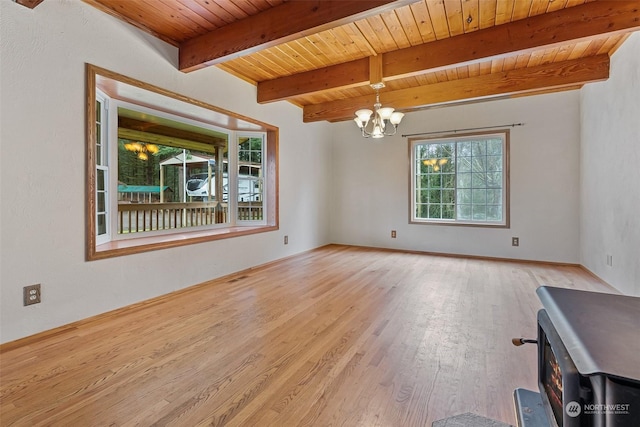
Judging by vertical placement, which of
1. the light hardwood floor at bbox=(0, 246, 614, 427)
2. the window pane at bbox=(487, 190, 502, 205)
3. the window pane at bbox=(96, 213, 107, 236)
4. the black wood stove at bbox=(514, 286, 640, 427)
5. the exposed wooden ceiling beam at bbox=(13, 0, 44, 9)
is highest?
the exposed wooden ceiling beam at bbox=(13, 0, 44, 9)

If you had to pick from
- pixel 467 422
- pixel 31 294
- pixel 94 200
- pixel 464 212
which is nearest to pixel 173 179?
pixel 94 200

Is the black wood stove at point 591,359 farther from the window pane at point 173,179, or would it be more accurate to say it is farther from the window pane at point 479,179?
the window pane at point 479,179

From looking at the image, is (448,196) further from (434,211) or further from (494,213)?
(494,213)

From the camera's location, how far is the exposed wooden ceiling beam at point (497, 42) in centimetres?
244

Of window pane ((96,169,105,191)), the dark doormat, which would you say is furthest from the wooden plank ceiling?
the dark doormat

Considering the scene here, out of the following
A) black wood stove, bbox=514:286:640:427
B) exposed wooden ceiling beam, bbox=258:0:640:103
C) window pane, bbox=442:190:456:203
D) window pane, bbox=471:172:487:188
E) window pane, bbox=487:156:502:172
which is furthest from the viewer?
window pane, bbox=442:190:456:203

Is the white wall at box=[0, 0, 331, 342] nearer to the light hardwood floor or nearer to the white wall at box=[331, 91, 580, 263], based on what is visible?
the light hardwood floor

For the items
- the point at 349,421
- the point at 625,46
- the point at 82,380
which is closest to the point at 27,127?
the point at 82,380

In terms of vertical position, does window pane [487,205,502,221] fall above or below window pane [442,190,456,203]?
below

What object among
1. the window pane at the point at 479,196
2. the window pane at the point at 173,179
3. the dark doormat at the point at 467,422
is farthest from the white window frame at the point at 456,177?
the dark doormat at the point at 467,422

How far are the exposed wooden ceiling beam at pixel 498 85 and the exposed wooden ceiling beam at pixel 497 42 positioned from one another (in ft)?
3.67

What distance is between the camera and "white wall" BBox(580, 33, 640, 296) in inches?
107

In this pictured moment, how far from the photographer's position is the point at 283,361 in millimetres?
1769

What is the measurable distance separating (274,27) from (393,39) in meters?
1.29
